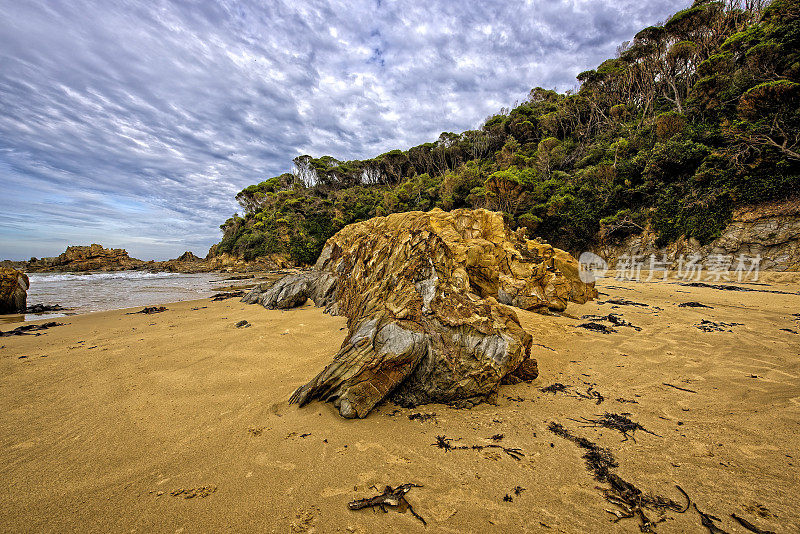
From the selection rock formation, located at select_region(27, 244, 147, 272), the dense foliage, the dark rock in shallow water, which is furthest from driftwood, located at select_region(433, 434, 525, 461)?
rock formation, located at select_region(27, 244, 147, 272)

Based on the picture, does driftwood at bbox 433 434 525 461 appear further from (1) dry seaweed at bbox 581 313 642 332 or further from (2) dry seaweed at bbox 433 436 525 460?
(1) dry seaweed at bbox 581 313 642 332

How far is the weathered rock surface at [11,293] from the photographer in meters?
9.95

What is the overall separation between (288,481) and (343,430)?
0.67 m

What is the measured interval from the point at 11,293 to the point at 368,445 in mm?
15951

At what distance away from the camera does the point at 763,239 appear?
534 inches

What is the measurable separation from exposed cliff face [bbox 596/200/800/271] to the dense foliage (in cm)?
52

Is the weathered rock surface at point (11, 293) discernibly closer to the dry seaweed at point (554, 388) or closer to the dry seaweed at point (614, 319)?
the dry seaweed at point (554, 388)

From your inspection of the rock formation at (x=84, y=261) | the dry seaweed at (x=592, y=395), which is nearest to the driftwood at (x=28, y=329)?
the dry seaweed at (x=592, y=395)

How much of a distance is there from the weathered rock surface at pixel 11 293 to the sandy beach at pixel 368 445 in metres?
8.62

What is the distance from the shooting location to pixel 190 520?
5.99 ft

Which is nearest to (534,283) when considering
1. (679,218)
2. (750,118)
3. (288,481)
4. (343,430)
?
(343,430)

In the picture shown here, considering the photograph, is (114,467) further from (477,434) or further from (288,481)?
(477,434)

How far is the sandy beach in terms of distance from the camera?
1846 millimetres

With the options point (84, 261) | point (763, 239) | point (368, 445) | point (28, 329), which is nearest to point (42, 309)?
point (28, 329)
